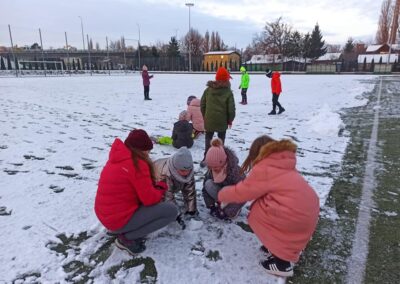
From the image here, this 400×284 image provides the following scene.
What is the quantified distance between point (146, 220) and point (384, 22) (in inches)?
3547

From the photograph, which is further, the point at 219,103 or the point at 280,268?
the point at 219,103

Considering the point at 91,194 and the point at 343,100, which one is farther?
the point at 343,100

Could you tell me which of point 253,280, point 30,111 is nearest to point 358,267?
point 253,280

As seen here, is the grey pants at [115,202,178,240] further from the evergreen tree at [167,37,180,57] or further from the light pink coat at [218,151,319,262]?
the evergreen tree at [167,37,180,57]

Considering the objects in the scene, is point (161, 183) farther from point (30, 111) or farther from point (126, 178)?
point (30, 111)

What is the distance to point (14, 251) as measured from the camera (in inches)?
119

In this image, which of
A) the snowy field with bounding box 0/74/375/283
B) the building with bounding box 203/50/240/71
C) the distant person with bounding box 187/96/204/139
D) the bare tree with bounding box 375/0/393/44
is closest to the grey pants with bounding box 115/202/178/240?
the snowy field with bounding box 0/74/375/283

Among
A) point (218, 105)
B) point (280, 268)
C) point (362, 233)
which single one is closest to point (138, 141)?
point (280, 268)

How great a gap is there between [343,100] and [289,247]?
44.3 ft

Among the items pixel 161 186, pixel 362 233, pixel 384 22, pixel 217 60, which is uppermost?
pixel 384 22

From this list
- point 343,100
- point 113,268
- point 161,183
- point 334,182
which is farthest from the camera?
point 343,100

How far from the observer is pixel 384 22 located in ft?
247

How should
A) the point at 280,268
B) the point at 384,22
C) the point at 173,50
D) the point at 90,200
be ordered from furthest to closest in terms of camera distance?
the point at 384,22 < the point at 173,50 < the point at 90,200 < the point at 280,268

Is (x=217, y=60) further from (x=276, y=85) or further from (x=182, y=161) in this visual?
(x=182, y=161)
